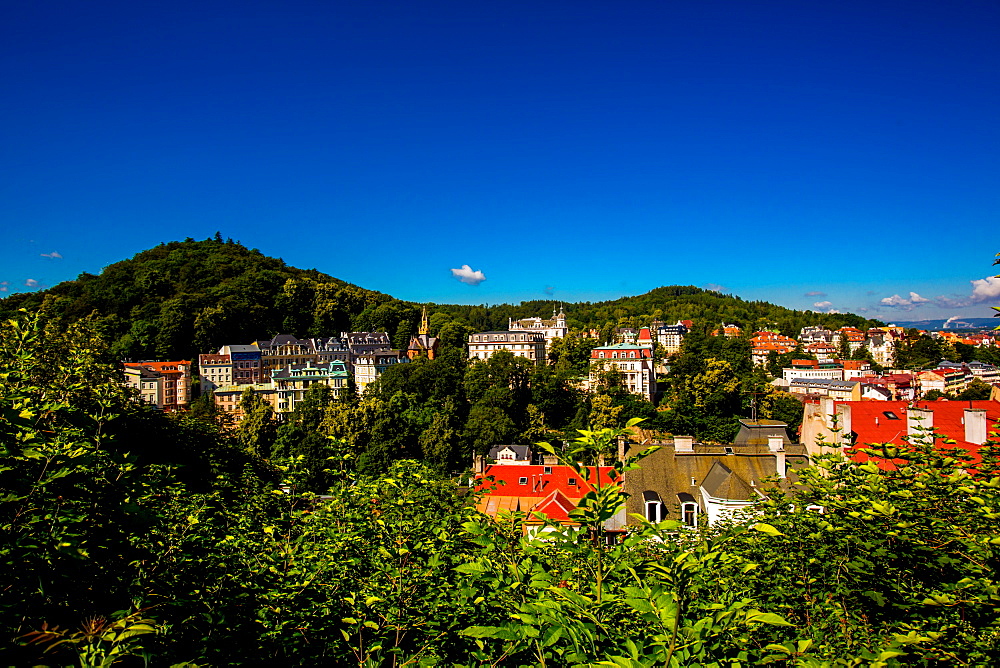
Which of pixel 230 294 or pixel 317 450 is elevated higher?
pixel 230 294

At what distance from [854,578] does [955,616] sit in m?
1.31

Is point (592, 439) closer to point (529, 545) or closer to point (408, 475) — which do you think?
point (529, 545)

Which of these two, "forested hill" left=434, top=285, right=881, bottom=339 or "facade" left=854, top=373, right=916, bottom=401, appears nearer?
"facade" left=854, top=373, right=916, bottom=401

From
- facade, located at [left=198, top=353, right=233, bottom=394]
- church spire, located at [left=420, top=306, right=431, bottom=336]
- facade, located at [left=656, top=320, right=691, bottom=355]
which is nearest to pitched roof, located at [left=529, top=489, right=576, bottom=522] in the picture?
facade, located at [left=198, top=353, right=233, bottom=394]

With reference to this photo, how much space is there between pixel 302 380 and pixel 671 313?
290 feet

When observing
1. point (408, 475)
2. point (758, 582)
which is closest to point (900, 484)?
point (758, 582)

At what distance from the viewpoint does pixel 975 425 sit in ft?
42.6

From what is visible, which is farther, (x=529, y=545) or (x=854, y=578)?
(x=854, y=578)

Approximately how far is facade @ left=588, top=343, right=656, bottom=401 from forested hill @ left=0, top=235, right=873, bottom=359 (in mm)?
26769

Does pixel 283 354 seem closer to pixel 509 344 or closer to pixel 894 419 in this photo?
pixel 509 344

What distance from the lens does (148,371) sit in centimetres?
5097

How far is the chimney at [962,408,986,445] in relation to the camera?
12837mm

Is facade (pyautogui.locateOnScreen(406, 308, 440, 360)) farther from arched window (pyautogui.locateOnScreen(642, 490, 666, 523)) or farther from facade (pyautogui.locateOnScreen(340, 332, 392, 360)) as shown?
arched window (pyautogui.locateOnScreen(642, 490, 666, 523))

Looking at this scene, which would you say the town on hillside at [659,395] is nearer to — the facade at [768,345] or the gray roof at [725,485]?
the gray roof at [725,485]
